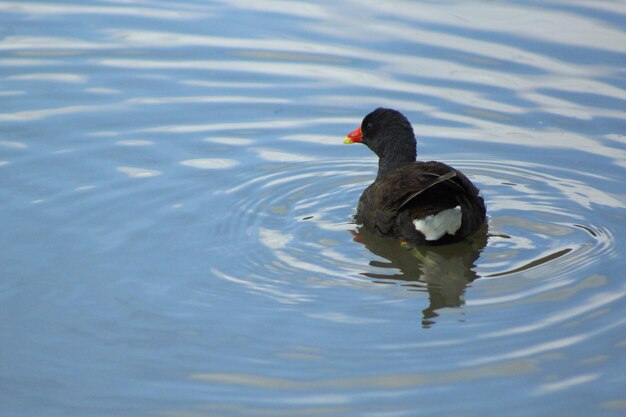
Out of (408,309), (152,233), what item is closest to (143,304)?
(152,233)

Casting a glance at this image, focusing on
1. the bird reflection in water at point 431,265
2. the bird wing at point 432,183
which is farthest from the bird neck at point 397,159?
the bird wing at point 432,183

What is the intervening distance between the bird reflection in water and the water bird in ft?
0.24

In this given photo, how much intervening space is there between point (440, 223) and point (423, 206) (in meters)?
0.19

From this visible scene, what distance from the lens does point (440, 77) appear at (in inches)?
456

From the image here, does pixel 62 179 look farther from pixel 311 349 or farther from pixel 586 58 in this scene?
pixel 586 58

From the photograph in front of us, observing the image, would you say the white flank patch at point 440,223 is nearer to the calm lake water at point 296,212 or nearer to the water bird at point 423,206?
the water bird at point 423,206

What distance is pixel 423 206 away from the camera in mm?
8094

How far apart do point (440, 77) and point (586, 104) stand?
168 cm

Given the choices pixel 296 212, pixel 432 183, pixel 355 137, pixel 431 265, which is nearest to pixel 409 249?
pixel 431 265

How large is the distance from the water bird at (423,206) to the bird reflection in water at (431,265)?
7 cm

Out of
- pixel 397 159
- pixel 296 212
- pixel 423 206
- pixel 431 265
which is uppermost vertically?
pixel 397 159

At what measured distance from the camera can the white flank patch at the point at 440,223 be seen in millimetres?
8023

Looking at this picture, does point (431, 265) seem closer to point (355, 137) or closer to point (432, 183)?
point (432, 183)

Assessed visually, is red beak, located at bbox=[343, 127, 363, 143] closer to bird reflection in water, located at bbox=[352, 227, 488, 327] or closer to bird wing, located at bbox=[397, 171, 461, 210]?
bird reflection in water, located at bbox=[352, 227, 488, 327]
